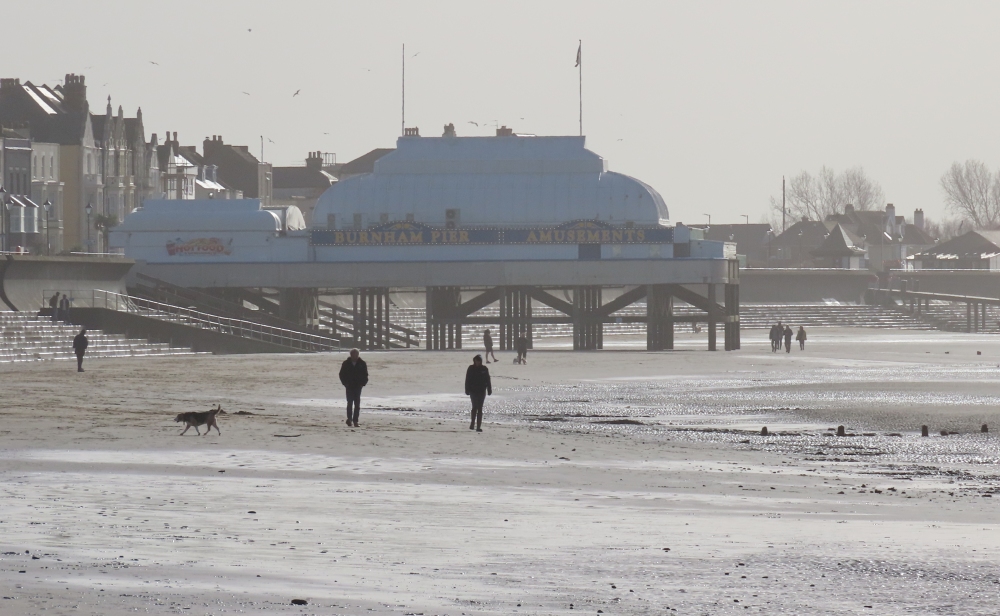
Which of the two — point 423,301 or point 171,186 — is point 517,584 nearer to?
point 423,301

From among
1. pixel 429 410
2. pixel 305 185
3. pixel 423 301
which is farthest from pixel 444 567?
pixel 305 185

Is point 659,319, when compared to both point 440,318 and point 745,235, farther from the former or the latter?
point 745,235

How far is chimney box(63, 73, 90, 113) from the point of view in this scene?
94188mm

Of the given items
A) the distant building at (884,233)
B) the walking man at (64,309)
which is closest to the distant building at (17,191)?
the walking man at (64,309)

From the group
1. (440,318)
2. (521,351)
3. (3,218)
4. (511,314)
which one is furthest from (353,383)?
(3,218)

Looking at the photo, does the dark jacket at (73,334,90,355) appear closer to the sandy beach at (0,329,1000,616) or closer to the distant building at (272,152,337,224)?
the sandy beach at (0,329,1000,616)

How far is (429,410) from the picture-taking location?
3028cm

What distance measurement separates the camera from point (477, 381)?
81.4ft

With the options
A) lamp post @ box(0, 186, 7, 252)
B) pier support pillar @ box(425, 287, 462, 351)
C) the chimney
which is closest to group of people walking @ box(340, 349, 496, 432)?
pier support pillar @ box(425, 287, 462, 351)

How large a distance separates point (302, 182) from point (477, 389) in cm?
12203

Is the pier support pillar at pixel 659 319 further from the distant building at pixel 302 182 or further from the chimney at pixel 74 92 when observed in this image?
the distant building at pixel 302 182

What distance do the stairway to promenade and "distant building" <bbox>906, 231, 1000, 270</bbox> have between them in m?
101

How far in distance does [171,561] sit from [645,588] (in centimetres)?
325

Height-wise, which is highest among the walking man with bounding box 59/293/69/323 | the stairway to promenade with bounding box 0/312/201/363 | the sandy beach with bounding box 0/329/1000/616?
the walking man with bounding box 59/293/69/323
